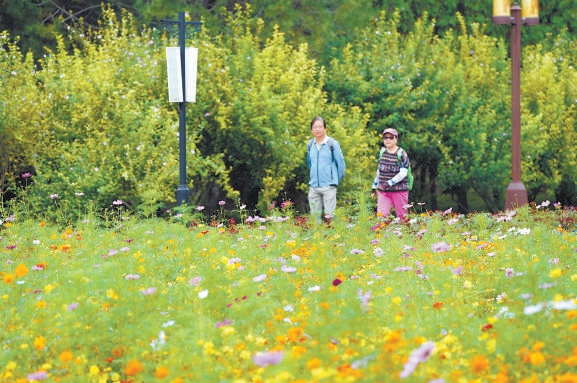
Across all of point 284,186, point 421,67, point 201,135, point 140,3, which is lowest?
point 284,186

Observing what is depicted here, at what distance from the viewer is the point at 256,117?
14539 mm

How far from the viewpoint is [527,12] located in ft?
46.4

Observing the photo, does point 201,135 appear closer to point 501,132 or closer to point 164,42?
point 164,42

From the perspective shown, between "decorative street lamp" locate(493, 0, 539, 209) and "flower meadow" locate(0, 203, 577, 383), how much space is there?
6.65 metres

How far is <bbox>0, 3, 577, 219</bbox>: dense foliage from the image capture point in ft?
44.1

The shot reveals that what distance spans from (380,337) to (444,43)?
16192 mm

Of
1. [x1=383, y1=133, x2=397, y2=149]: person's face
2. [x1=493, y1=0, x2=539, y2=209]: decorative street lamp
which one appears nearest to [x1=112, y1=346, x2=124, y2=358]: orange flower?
[x1=383, y1=133, x2=397, y2=149]: person's face

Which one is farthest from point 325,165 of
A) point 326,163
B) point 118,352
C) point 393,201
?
point 118,352

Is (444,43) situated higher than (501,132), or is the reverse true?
(444,43)

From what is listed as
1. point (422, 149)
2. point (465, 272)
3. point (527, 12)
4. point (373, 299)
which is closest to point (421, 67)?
point (422, 149)

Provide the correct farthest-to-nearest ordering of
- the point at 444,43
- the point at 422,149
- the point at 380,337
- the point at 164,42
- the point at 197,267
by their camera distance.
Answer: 1. the point at 444,43
2. the point at 422,149
3. the point at 164,42
4. the point at 197,267
5. the point at 380,337

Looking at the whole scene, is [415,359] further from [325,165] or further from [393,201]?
[393,201]

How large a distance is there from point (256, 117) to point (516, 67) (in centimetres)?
424

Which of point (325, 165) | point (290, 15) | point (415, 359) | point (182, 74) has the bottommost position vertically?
point (415, 359)
